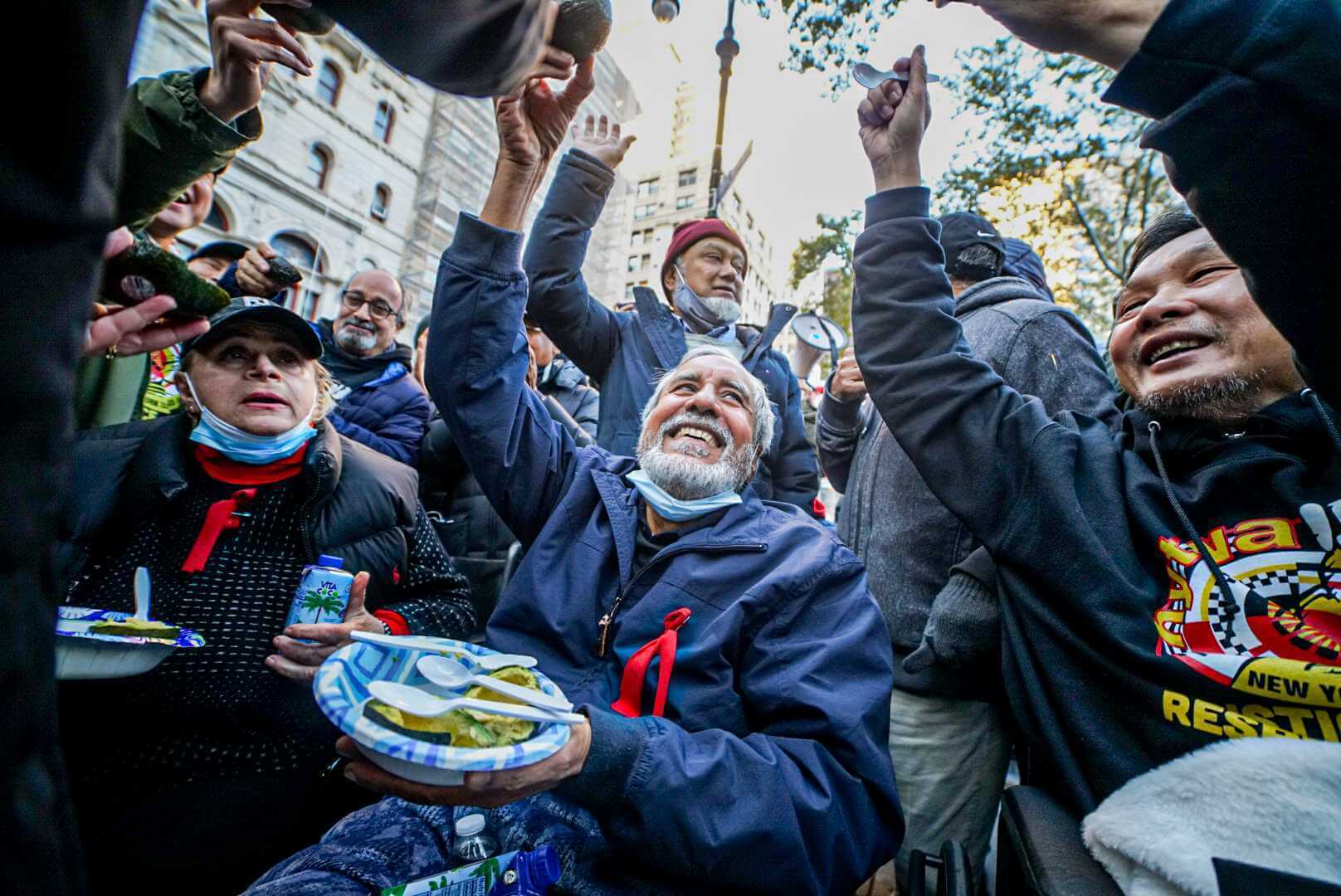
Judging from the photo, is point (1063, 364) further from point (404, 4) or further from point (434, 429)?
point (434, 429)

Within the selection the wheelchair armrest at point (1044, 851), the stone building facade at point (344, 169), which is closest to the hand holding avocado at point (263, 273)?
the wheelchair armrest at point (1044, 851)

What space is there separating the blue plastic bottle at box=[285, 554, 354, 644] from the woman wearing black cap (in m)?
0.06

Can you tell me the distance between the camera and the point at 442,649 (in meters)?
1.24

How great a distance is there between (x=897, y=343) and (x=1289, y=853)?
1.45m

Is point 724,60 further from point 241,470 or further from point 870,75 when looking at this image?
point 241,470

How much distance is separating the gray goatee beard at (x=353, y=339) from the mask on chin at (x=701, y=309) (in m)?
2.37

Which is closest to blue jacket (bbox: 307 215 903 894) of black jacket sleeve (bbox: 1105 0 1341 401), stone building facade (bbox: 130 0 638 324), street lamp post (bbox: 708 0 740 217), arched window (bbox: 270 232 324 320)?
black jacket sleeve (bbox: 1105 0 1341 401)

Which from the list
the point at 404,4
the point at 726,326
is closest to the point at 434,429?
the point at 726,326

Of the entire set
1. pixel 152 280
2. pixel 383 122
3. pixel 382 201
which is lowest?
pixel 152 280

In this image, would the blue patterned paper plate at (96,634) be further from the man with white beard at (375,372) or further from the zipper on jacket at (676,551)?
the man with white beard at (375,372)

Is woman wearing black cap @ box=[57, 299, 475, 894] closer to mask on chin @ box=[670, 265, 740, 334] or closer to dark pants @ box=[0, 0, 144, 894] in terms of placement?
dark pants @ box=[0, 0, 144, 894]

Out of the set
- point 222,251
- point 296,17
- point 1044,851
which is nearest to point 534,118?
point 296,17

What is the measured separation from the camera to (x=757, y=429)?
8.82 feet

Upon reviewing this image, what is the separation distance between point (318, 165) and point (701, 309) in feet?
71.5
